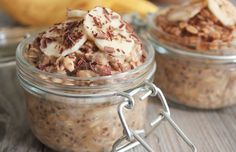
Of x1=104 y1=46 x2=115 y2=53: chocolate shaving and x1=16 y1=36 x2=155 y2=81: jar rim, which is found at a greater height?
x1=104 y1=46 x2=115 y2=53: chocolate shaving

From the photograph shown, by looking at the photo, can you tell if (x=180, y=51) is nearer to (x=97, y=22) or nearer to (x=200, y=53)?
(x=200, y=53)

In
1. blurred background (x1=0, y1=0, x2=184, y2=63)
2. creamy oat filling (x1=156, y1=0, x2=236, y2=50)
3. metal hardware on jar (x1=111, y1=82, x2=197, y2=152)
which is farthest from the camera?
blurred background (x1=0, y1=0, x2=184, y2=63)

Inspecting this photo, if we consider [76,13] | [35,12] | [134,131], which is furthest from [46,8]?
[134,131]

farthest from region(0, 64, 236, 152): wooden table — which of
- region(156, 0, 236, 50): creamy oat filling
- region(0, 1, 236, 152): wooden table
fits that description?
region(156, 0, 236, 50): creamy oat filling

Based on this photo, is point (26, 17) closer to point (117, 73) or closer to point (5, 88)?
point (5, 88)

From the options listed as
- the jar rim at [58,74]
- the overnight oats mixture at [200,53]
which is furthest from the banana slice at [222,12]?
the jar rim at [58,74]

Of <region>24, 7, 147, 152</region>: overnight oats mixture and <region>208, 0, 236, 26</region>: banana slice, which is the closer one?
<region>24, 7, 147, 152</region>: overnight oats mixture

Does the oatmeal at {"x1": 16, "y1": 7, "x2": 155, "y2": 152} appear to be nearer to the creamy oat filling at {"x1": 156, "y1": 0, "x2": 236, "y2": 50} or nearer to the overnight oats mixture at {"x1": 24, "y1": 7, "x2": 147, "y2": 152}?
the overnight oats mixture at {"x1": 24, "y1": 7, "x2": 147, "y2": 152}
